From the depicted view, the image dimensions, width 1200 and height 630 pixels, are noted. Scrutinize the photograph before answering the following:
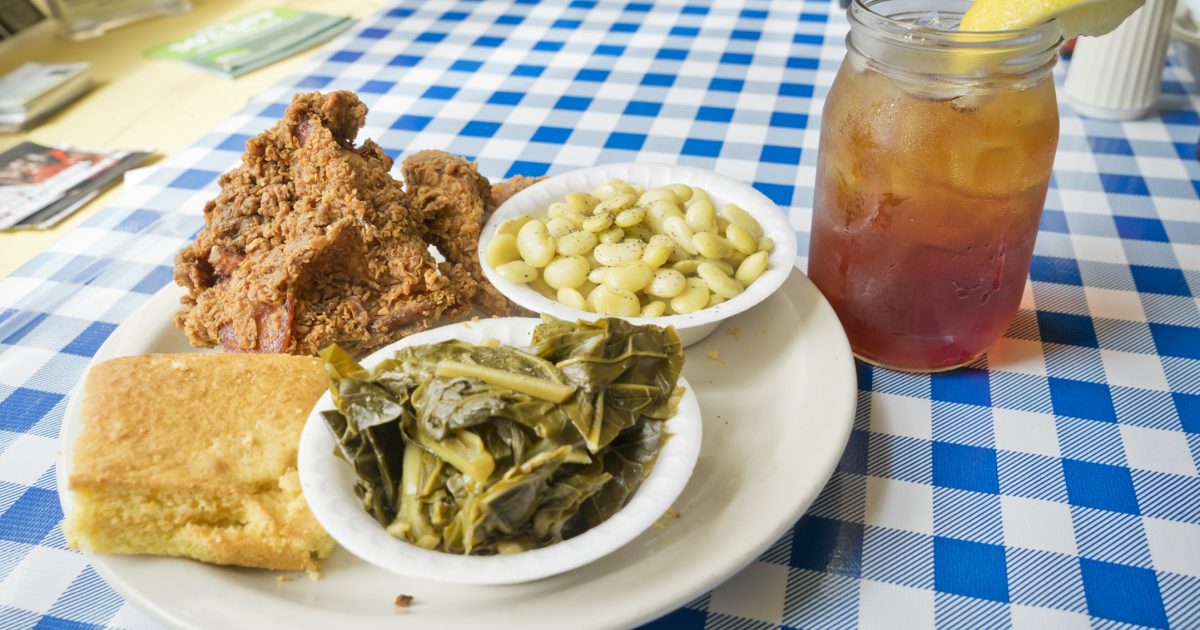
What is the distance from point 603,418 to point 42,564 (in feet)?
3.89

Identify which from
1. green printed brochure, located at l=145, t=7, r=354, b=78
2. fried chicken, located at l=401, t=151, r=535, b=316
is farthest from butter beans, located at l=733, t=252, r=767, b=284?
green printed brochure, located at l=145, t=7, r=354, b=78

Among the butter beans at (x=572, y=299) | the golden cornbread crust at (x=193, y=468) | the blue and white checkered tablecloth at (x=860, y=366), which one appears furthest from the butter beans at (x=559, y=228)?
the blue and white checkered tablecloth at (x=860, y=366)

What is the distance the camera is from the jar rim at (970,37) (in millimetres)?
1800

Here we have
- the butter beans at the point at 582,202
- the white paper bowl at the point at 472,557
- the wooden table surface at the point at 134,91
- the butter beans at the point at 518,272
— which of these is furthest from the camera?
the wooden table surface at the point at 134,91

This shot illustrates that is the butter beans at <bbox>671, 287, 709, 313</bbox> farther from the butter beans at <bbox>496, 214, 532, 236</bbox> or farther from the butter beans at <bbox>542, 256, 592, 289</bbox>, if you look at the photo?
the butter beans at <bbox>496, 214, 532, 236</bbox>

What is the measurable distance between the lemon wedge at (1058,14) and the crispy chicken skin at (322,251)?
1.30 m

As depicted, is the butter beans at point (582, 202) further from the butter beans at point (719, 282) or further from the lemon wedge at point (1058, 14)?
the lemon wedge at point (1058, 14)

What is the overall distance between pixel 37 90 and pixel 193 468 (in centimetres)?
347

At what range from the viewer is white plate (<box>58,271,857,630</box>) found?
5.11 feet

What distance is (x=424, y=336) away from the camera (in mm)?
2035

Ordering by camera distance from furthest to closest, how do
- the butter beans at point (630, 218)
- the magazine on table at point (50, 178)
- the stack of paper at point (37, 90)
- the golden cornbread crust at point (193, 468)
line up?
the stack of paper at point (37, 90) < the magazine on table at point (50, 178) < the butter beans at point (630, 218) < the golden cornbread crust at point (193, 468)

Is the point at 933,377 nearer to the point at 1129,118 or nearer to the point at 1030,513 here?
the point at 1030,513

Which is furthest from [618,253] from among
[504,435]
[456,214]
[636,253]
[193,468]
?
[193,468]

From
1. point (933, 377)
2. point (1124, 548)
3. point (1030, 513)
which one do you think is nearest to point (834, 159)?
point (933, 377)
